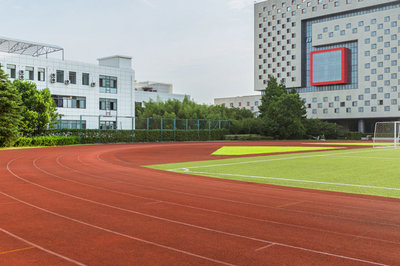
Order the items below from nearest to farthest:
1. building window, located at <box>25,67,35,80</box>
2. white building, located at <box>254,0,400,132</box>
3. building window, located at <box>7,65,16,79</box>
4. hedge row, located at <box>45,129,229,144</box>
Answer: hedge row, located at <box>45,129,229,144</box>
building window, located at <box>7,65,16,79</box>
building window, located at <box>25,67,35,80</box>
white building, located at <box>254,0,400,132</box>

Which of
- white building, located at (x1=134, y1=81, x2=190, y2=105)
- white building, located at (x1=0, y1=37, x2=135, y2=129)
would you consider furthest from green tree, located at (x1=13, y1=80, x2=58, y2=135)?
white building, located at (x1=134, y1=81, x2=190, y2=105)

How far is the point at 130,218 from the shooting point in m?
6.72

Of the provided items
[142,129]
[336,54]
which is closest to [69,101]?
[142,129]

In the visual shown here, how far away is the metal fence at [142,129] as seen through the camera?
126ft

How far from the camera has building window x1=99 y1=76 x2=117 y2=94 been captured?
56.7 meters

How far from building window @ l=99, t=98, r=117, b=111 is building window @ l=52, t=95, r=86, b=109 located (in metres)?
3.05

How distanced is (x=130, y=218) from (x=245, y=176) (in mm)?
6825

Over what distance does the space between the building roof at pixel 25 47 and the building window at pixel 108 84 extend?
7154mm

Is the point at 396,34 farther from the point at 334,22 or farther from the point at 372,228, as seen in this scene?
the point at 372,228

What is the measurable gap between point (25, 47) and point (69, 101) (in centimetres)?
905

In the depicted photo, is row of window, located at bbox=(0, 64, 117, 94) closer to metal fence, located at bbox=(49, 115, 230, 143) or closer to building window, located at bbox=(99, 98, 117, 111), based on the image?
building window, located at bbox=(99, 98, 117, 111)

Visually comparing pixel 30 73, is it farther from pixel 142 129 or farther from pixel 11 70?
pixel 142 129

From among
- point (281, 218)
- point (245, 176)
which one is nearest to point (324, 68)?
point (245, 176)

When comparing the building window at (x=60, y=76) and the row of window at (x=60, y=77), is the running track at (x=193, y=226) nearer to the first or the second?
the row of window at (x=60, y=77)
